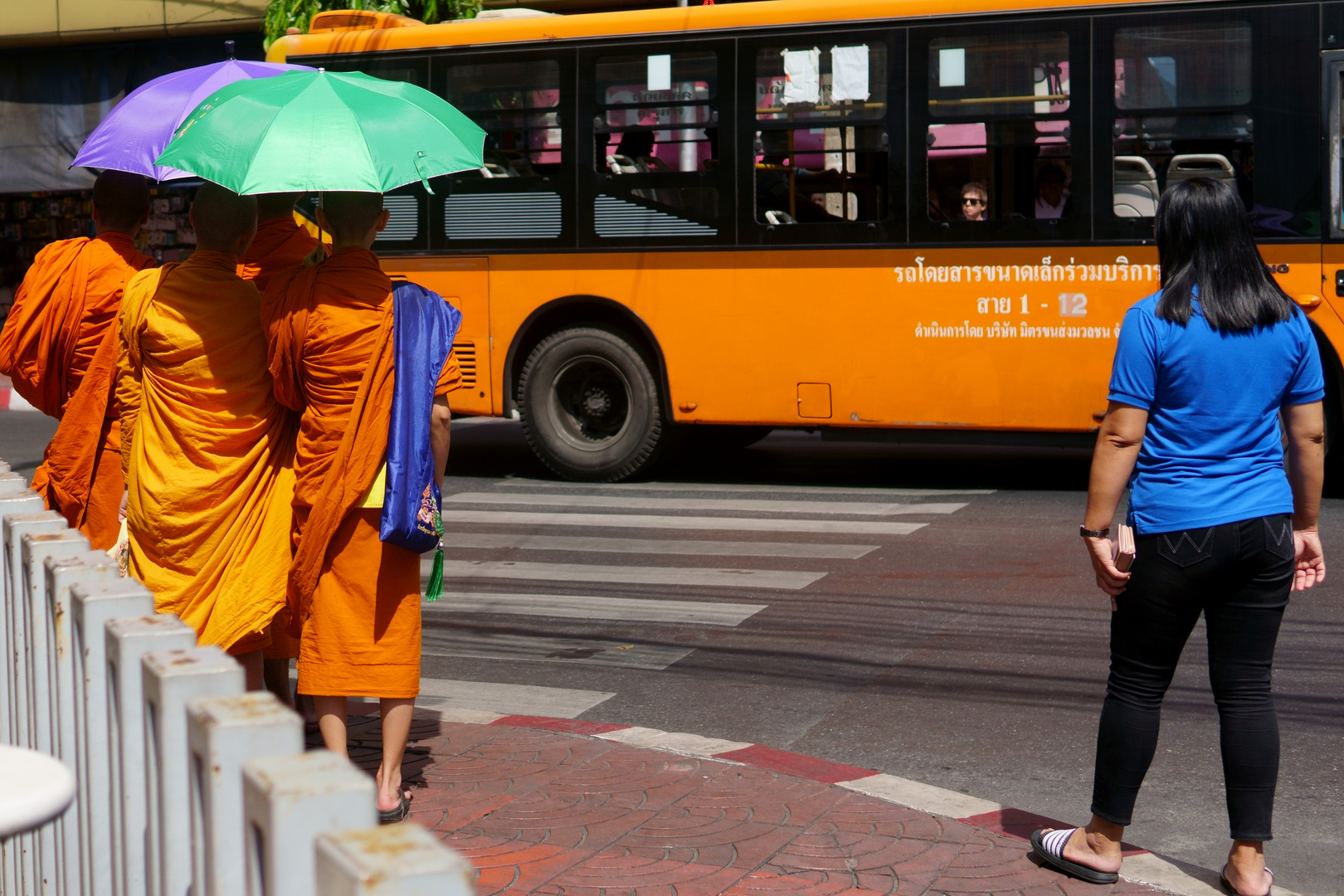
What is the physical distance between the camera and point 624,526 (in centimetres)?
947

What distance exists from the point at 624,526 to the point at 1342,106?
4999mm

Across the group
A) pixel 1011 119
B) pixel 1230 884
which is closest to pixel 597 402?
pixel 1011 119

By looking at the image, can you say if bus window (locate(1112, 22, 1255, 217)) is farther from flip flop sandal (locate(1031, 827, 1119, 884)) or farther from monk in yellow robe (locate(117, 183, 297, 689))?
monk in yellow robe (locate(117, 183, 297, 689))

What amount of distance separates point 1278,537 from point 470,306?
326 inches

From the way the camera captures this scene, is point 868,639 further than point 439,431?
Yes

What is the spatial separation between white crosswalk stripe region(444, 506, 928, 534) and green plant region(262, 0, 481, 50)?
5.79m

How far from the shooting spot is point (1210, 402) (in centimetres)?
375

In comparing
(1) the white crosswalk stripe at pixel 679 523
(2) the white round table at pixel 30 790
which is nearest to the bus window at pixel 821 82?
(1) the white crosswalk stripe at pixel 679 523

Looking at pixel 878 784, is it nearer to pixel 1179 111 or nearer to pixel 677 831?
pixel 677 831

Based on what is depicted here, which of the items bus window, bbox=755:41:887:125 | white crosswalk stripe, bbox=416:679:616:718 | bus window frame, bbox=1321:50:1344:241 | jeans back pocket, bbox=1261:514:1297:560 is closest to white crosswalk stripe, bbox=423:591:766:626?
white crosswalk stripe, bbox=416:679:616:718

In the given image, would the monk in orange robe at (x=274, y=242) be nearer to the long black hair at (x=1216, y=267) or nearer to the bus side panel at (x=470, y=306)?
the long black hair at (x=1216, y=267)

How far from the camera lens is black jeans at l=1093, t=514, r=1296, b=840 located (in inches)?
147

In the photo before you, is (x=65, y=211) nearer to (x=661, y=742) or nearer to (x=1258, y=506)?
(x=661, y=742)

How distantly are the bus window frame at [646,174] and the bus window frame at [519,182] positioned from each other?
0.05 meters
